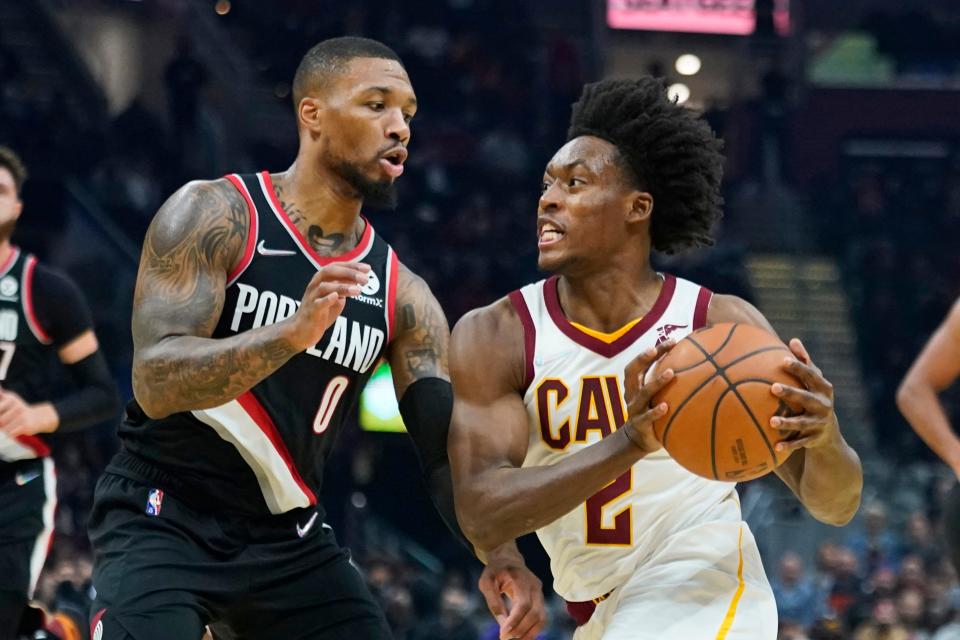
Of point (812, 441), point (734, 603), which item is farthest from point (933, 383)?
point (812, 441)

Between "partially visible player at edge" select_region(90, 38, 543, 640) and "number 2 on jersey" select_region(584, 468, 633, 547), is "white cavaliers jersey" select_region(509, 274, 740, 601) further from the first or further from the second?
"partially visible player at edge" select_region(90, 38, 543, 640)

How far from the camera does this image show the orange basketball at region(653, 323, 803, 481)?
374 centimetres

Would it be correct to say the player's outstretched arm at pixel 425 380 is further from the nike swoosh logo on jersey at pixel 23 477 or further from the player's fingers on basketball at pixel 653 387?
the nike swoosh logo on jersey at pixel 23 477

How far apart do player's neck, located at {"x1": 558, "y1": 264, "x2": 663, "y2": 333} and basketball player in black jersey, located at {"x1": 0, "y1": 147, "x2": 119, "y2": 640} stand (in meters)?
2.56

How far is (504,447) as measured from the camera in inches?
165

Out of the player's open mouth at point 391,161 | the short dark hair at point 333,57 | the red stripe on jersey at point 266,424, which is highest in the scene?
the short dark hair at point 333,57

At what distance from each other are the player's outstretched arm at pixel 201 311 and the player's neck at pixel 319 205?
0.20 m

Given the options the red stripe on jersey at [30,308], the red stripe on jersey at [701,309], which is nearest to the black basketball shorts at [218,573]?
the red stripe on jersey at [701,309]

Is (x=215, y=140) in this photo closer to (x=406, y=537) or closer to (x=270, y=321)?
(x=406, y=537)

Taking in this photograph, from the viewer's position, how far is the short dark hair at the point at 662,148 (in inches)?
180

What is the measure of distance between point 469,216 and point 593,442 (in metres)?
14.6

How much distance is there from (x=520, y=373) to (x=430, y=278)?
13393mm

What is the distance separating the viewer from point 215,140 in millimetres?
18609

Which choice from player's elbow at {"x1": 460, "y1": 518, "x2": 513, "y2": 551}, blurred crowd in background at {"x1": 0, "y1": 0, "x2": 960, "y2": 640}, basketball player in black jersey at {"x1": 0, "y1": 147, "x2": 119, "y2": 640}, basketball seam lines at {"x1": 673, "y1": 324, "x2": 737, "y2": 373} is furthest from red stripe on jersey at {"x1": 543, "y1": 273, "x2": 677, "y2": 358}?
blurred crowd in background at {"x1": 0, "y1": 0, "x2": 960, "y2": 640}
